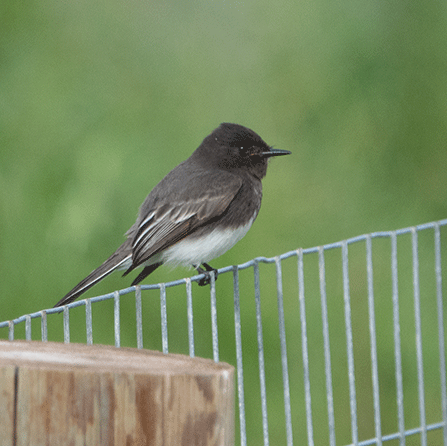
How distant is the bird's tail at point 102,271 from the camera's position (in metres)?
2.95

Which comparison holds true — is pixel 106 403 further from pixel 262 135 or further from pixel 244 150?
pixel 262 135

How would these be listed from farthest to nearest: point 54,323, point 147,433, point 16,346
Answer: point 54,323, point 16,346, point 147,433

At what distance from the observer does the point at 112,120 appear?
4949 millimetres

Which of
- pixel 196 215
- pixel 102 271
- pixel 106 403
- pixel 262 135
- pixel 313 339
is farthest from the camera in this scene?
pixel 262 135

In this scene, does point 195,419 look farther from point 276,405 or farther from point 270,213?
point 270,213

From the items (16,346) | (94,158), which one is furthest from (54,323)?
(16,346)

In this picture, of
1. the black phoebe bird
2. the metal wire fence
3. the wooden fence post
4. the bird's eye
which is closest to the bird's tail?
the black phoebe bird

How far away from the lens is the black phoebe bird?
3.33 meters

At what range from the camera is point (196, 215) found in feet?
11.2

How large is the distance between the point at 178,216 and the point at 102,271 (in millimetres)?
487

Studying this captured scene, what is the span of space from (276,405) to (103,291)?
1.22m

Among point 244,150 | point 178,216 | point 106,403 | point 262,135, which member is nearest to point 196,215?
point 178,216

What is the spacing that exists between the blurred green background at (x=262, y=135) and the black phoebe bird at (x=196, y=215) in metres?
0.75

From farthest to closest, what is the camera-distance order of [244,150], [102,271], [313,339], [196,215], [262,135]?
[262,135] → [313,339] → [244,150] → [196,215] → [102,271]
